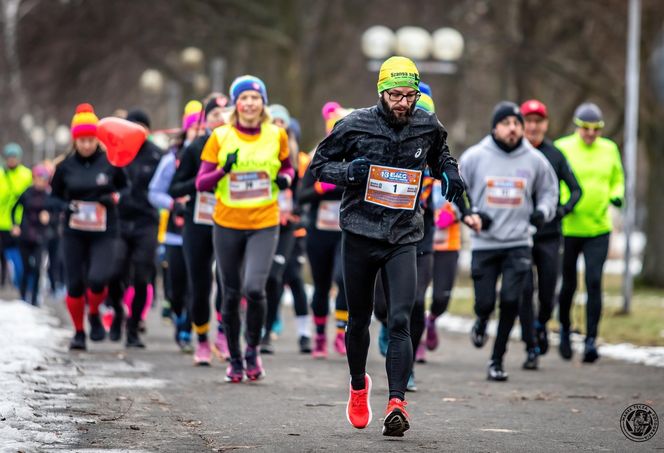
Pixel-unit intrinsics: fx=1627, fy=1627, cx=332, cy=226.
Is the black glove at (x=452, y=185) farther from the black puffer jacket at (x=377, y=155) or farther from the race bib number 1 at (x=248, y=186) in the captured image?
the race bib number 1 at (x=248, y=186)

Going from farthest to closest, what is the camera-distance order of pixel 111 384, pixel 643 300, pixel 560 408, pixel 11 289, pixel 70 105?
pixel 70 105
pixel 11 289
pixel 643 300
pixel 111 384
pixel 560 408

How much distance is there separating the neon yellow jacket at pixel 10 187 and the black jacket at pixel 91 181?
8852 millimetres

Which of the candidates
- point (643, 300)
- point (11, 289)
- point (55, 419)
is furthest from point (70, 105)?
point (55, 419)

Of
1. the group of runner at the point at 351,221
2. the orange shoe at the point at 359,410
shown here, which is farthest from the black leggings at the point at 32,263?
the orange shoe at the point at 359,410

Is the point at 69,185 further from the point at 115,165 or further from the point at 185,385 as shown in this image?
the point at 185,385

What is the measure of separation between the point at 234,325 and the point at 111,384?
3.46ft

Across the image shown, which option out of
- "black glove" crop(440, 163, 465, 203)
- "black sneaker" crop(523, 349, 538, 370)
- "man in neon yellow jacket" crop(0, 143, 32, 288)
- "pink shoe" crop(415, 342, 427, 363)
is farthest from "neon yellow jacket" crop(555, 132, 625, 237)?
"man in neon yellow jacket" crop(0, 143, 32, 288)

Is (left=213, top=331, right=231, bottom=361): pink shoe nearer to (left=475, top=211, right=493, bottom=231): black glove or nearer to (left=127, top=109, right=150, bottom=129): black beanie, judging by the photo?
(left=475, top=211, right=493, bottom=231): black glove

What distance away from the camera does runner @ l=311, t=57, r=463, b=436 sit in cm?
865

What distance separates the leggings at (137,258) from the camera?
14.5m

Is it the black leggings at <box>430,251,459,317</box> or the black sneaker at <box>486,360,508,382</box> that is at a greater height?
the black leggings at <box>430,251,459,317</box>

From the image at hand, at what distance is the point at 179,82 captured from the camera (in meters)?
41.8

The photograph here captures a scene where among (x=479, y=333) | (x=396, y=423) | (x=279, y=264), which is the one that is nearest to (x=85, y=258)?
(x=279, y=264)

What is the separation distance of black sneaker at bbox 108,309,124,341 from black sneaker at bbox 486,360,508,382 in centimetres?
451
